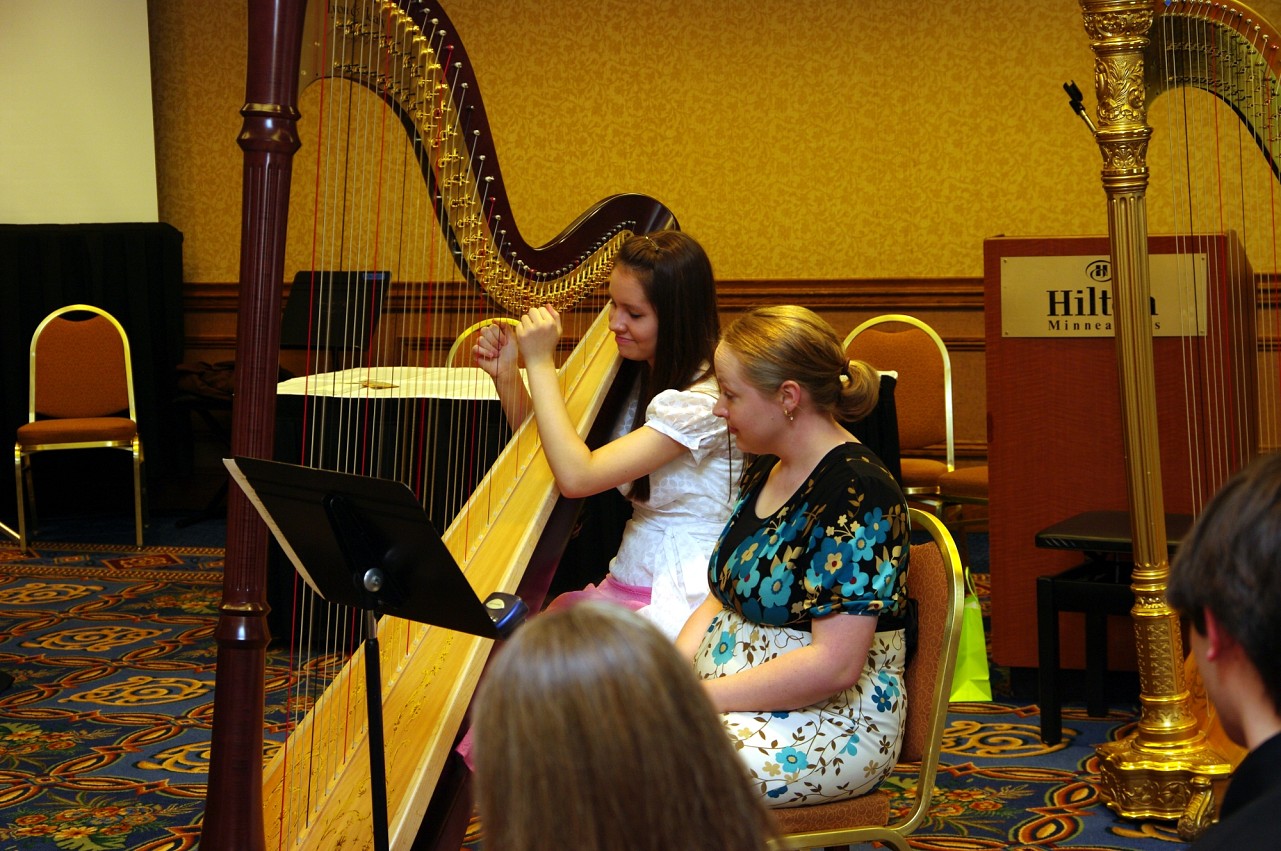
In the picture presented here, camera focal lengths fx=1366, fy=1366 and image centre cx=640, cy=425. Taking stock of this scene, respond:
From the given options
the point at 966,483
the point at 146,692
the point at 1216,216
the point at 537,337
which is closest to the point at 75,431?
the point at 146,692

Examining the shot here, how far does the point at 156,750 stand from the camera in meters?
3.25

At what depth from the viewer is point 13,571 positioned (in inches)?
208

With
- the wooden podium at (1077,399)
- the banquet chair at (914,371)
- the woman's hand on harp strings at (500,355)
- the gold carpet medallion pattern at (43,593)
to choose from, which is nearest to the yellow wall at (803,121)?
the banquet chair at (914,371)

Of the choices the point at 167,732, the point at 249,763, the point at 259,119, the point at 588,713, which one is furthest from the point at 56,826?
the point at 588,713

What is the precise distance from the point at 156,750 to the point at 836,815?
2.04m

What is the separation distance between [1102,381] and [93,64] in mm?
4910

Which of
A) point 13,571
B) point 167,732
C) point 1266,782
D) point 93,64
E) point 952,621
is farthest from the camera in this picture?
point 93,64

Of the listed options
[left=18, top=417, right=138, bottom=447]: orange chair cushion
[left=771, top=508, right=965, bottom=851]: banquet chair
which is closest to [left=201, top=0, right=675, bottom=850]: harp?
[left=771, top=508, right=965, bottom=851]: banquet chair

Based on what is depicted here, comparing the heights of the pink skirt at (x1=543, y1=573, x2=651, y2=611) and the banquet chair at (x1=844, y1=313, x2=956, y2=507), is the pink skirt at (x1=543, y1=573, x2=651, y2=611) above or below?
below

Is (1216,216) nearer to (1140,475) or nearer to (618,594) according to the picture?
(1140,475)

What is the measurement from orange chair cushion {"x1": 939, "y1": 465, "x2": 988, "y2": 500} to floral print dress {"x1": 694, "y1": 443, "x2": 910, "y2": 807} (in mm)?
2386

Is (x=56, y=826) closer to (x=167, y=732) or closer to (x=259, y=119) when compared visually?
(x=167, y=732)

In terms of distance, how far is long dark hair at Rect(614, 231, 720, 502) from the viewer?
2.48 meters

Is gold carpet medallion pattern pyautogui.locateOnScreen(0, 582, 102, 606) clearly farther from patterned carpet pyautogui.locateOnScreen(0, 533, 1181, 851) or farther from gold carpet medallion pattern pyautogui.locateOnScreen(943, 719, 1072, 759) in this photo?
gold carpet medallion pattern pyautogui.locateOnScreen(943, 719, 1072, 759)
